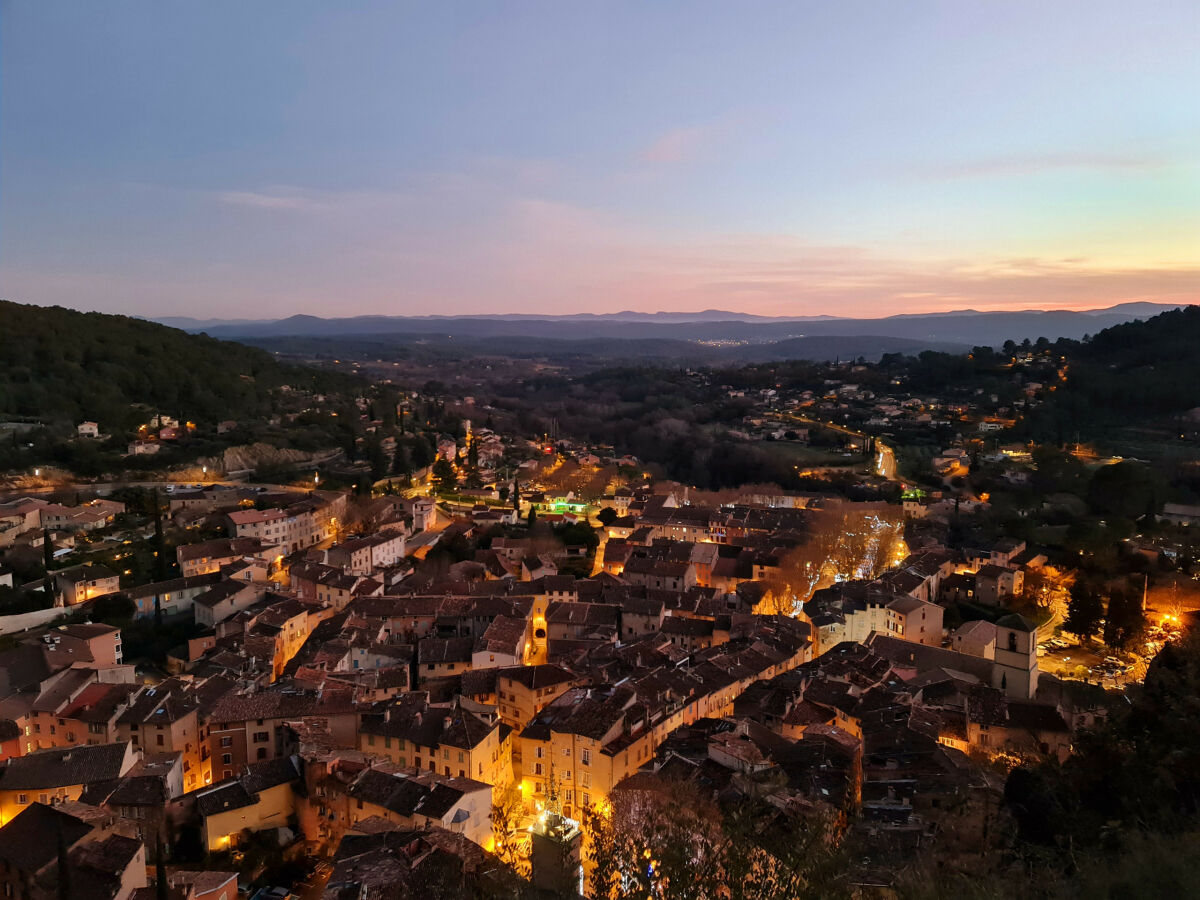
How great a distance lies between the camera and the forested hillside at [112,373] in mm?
36281

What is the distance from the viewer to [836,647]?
1936 centimetres

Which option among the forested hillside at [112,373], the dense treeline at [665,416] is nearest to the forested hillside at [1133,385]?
the dense treeline at [665,416]

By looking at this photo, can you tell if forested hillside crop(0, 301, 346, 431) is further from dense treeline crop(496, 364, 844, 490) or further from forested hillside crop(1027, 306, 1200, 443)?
forested hillside crop(1027, 306, 1200, 443)

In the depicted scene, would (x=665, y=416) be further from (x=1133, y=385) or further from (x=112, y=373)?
(x=112, y=373)

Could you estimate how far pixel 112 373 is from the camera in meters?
39.9

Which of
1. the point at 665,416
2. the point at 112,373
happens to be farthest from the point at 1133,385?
the point at 112,373

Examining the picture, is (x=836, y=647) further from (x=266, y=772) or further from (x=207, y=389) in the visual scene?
(x=207, y=389)

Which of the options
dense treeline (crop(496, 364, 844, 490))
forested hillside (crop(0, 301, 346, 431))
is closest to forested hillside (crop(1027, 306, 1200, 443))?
dense treeline (crop(496, 364, 844, 490))

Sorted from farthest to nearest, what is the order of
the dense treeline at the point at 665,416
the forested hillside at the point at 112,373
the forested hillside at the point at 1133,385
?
the dense treeline at the point at 665,416
the forested hillside at the point at 1133,385
the forested hillside at the point at 112,373

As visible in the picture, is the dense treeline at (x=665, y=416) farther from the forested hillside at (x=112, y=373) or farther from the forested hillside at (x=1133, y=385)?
the forested hillside at (x=112, y=373)

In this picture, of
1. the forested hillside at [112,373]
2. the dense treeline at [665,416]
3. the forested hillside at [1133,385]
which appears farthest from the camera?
the dense treeline at [665,416]

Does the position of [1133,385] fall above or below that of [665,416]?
above

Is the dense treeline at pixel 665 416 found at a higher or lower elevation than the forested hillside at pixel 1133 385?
lower

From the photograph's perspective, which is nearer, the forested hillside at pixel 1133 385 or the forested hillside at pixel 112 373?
the forested hillside at pixel 112 373
